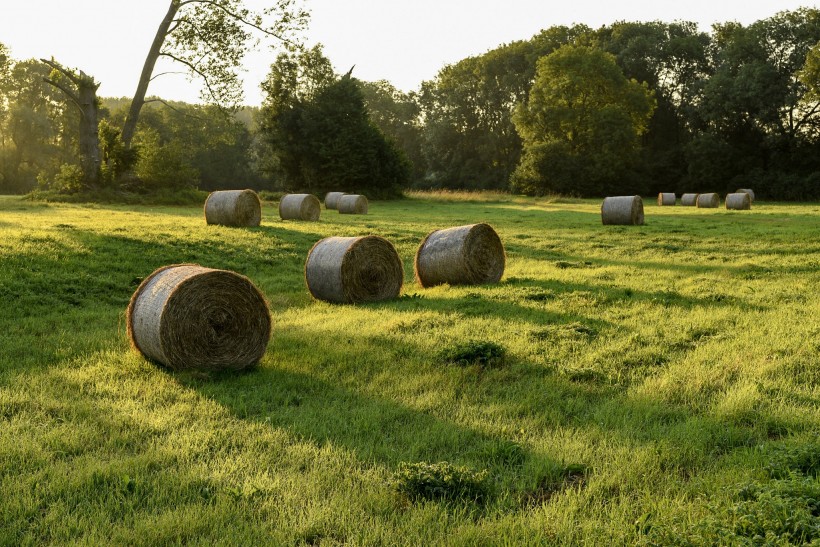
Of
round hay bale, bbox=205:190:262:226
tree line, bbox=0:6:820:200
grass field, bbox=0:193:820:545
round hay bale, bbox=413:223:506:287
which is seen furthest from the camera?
tree line, bbox=0:6:820:200

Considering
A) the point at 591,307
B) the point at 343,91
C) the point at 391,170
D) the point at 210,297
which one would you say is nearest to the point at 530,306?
the point at 591,307

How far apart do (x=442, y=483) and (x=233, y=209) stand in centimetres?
2133

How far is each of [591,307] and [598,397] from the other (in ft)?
16.2

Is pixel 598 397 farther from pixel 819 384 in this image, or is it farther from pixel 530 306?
pixel 530 306

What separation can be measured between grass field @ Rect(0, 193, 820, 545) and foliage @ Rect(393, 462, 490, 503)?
1cm

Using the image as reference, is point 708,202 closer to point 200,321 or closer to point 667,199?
point 667,199

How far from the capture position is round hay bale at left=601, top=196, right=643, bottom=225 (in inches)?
1145

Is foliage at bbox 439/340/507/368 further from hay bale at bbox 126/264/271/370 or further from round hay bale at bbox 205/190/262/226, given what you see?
round hay bale at bbox 205/190/262/226

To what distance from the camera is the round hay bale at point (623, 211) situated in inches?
1145

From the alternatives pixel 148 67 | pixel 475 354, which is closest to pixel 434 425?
pixel 475 354

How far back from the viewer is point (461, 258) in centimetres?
1415

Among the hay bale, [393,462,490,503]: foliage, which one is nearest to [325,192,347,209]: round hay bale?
the hay bale

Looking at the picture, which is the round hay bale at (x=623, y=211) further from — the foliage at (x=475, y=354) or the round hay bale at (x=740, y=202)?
the foliage at (x=475, y=354)

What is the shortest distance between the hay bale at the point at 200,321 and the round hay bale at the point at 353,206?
28.8 m
